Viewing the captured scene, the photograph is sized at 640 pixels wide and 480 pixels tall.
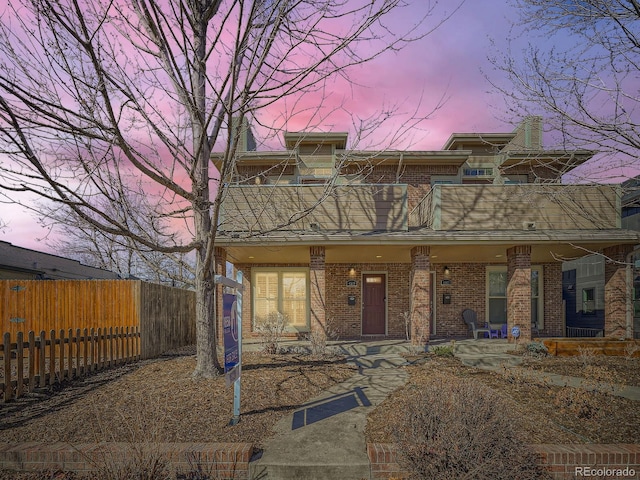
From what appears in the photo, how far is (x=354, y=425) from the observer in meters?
4.93

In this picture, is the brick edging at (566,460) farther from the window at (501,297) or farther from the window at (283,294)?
the window at (501,297)

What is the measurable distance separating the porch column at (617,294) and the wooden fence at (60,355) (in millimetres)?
13176

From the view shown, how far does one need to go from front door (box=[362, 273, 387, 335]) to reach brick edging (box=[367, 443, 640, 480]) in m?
10.7


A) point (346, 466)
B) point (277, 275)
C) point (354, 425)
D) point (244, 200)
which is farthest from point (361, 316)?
point (346, 466)

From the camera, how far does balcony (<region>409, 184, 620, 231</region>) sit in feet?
36.7

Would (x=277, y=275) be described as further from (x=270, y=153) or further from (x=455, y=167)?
(x=455, y=167)

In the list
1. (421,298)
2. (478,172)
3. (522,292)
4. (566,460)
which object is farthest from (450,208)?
(566,460)

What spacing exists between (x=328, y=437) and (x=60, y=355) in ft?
17.0

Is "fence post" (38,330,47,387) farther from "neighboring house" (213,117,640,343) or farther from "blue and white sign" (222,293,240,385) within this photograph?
"neighboring house" (213,117,640,343)

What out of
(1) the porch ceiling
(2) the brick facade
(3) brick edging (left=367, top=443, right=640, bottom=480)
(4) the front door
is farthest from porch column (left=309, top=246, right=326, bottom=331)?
(3) brick edging (left=367, top=443, right=640, bottom=480)

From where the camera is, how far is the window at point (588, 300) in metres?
18.9

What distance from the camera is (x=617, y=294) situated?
11.2m

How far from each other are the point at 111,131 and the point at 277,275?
10264 mm

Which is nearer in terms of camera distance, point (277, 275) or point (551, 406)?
point (551, 406)
